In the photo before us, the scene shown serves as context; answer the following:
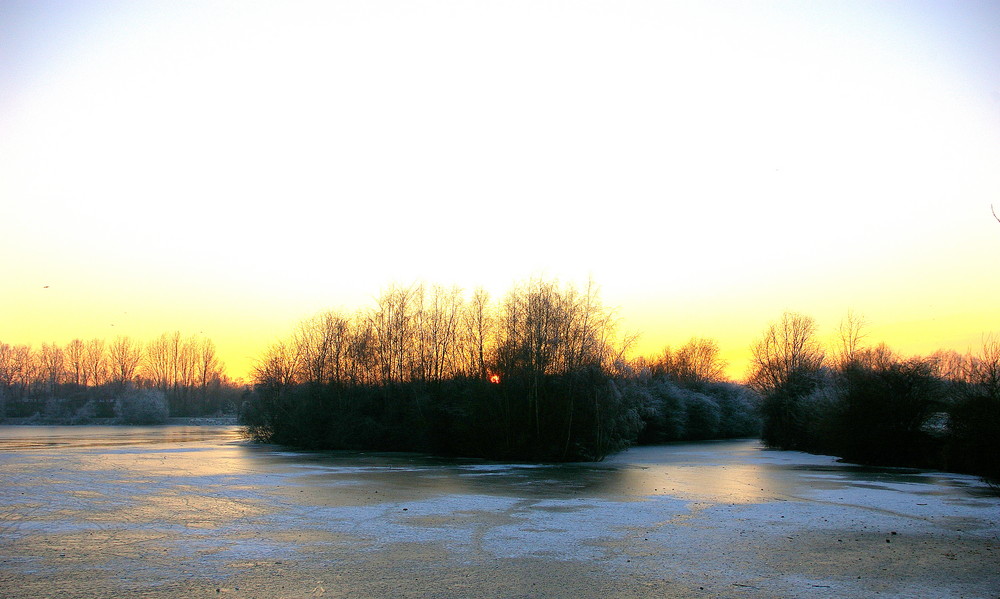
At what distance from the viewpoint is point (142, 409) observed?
114 meters

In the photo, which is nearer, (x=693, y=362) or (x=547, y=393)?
(x=547, y=393)

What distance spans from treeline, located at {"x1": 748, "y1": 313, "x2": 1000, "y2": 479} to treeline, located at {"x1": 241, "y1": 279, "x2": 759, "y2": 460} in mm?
11411

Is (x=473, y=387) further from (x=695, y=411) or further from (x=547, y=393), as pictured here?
(x=695, y=411)

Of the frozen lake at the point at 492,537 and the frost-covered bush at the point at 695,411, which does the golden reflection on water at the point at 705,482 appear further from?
the frost-covered bush at the point at 695,411

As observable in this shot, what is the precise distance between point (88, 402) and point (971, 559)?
5399 inches

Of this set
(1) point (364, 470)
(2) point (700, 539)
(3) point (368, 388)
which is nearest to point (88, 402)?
(3) point (368, 388)

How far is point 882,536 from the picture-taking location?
47.8ft

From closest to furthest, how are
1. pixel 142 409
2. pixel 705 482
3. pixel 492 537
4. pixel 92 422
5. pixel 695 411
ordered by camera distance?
1. pixel 492 537
2. pixel 705 482
3. pixel 695 411
4. pixel 142 409
5. pixel 92 422

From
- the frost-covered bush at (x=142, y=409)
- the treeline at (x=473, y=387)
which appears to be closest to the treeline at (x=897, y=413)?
the treeline at (x=473, y=387)

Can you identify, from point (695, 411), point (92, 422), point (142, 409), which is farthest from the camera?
point (92, 422)

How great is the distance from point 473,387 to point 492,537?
28287 millimetres

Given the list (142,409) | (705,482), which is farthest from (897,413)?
(142,409)

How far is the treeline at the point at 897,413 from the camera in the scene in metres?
25.3

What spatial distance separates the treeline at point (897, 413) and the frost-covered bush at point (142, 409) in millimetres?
98951
